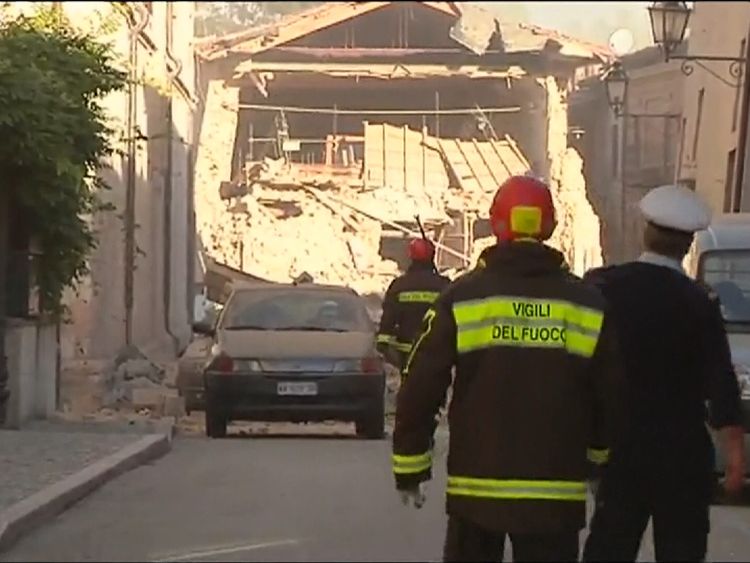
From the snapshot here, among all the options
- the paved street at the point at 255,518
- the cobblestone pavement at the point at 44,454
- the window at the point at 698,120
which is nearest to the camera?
the paved street at the point at 255,518

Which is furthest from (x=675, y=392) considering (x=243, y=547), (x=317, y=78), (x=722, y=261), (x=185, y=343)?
(x=185, y=343)

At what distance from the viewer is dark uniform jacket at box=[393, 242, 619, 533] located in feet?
21.1

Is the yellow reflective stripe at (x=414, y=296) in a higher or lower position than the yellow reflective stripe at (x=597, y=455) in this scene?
lower

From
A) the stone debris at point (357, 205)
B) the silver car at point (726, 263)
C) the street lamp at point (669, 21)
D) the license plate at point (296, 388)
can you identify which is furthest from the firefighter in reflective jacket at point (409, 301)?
the stone debris at point (357, 205)

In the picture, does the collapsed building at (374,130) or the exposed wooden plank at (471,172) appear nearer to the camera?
the exposed wooden plank at (471,172)

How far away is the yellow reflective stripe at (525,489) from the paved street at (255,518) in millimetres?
3280

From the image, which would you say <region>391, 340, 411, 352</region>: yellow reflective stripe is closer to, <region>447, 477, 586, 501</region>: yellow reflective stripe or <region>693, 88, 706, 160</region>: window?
<region>447, 477, 586, 501</region>: yellow reflective stripe

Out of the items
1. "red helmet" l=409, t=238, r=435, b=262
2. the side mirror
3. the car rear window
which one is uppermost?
"red helmet" l=409, t=238, r=435, b=262

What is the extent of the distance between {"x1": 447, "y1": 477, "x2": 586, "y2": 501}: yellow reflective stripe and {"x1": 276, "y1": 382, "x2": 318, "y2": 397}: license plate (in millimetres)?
11709

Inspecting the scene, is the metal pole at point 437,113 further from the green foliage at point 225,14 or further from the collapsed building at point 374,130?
the green foliage at point 225,14

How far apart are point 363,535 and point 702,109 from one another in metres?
24.1

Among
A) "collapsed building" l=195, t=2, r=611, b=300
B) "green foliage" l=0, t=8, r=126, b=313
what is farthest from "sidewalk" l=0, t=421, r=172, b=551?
"collapsed building" l=195, t=2, r=611, b=300

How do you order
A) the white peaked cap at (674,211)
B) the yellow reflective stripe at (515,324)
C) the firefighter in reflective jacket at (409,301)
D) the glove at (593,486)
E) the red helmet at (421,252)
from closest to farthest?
the yellow reflective stripe at (515,324) → the glove at (593,486) → the white peaked cap at (674,211) → the firefighter in reflective jacket at (409,301) → the red helmet at (421,252)

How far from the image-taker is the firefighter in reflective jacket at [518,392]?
643cm
